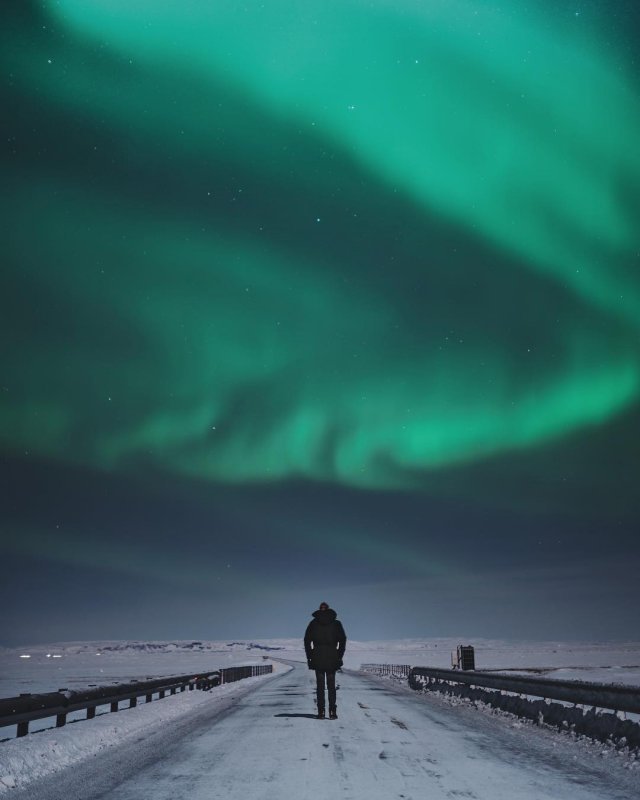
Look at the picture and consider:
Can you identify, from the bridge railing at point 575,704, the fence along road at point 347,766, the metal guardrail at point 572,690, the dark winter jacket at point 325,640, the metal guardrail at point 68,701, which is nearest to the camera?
the fence along road at point 347,766

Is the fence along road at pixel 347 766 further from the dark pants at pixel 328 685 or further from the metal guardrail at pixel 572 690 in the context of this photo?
the metal guardrail at pixel 572 690

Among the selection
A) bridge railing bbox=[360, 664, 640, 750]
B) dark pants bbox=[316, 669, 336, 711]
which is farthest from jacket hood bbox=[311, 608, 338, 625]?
bridge railing bbox=[360, 664, 640, 750]

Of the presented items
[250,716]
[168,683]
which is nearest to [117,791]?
[250,716]

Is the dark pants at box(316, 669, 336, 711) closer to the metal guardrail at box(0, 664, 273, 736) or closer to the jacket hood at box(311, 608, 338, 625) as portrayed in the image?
Answer: the jacket hood at box(311, 608, 338, 625)

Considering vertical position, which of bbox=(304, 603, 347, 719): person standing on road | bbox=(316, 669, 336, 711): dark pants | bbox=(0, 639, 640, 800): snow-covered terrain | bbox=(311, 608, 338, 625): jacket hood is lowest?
bbox=(0, 639, 640, 800): snow-covered terrain

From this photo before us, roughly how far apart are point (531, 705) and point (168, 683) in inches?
482

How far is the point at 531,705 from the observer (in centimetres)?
1358

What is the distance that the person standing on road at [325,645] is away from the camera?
1256 centimetres

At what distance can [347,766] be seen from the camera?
784 centimetres

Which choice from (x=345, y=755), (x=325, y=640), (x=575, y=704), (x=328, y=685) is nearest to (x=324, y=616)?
(x=325, y=640)

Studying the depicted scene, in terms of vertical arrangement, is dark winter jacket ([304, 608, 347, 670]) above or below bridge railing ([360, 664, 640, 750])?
above

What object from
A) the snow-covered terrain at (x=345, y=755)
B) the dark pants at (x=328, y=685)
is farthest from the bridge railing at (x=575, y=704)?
the dark pants at (x=328, y=685)

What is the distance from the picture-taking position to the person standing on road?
12.6 meters

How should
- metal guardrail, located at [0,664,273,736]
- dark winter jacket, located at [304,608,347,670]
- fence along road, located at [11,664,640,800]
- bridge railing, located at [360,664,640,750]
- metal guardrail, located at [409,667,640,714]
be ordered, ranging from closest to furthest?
fence along road, located at [11,664,640,800]
bridge railing, located at [360,664,640,750]
metal guardrail, located at [409,667,640,714]
metal guardrail, located at [0,664,273,736]
dark winter jacket, located at [304,608,347,670]
